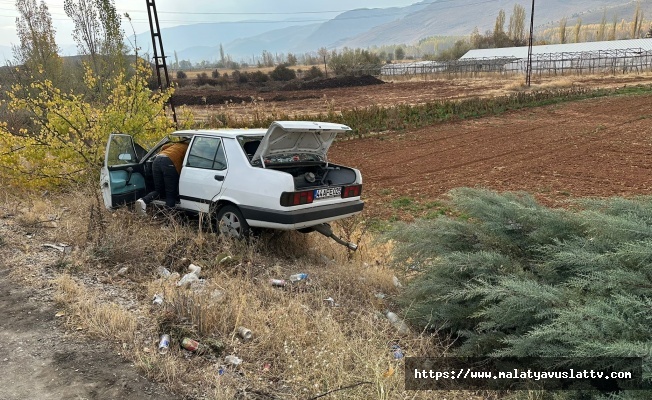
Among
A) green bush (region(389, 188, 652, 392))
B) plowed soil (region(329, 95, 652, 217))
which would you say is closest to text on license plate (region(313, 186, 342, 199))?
green bush (region(389, 188, 652, 392))

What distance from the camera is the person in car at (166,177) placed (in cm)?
734

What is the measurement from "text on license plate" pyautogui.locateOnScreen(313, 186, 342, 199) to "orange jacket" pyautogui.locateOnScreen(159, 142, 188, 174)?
7.98 ft

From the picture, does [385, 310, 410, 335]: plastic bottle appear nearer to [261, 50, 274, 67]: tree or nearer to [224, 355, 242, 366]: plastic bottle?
[224, 355, 242, 366]: plastic bottle

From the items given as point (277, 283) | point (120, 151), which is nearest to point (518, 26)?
point (120, 151)

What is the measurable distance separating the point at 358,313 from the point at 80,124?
7351mm

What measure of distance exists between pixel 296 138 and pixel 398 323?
3.29 meters

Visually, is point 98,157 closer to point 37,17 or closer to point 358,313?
point 358,313

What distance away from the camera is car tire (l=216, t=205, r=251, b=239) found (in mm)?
6523

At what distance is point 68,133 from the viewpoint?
944 cm

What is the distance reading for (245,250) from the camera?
20.3 feet

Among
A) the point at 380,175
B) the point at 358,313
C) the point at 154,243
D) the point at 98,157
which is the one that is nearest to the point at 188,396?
the point at 358,313

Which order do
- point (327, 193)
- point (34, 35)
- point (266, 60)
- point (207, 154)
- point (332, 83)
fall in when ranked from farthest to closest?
point (266, 60), point (332, 83), point (34, 35), point (207, 154), point (327, 193)

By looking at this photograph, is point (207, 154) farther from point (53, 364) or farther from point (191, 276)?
point (53, 364)

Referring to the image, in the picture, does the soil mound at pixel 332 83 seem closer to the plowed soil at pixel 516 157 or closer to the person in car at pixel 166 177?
the plowed soil at pixel 516 157
